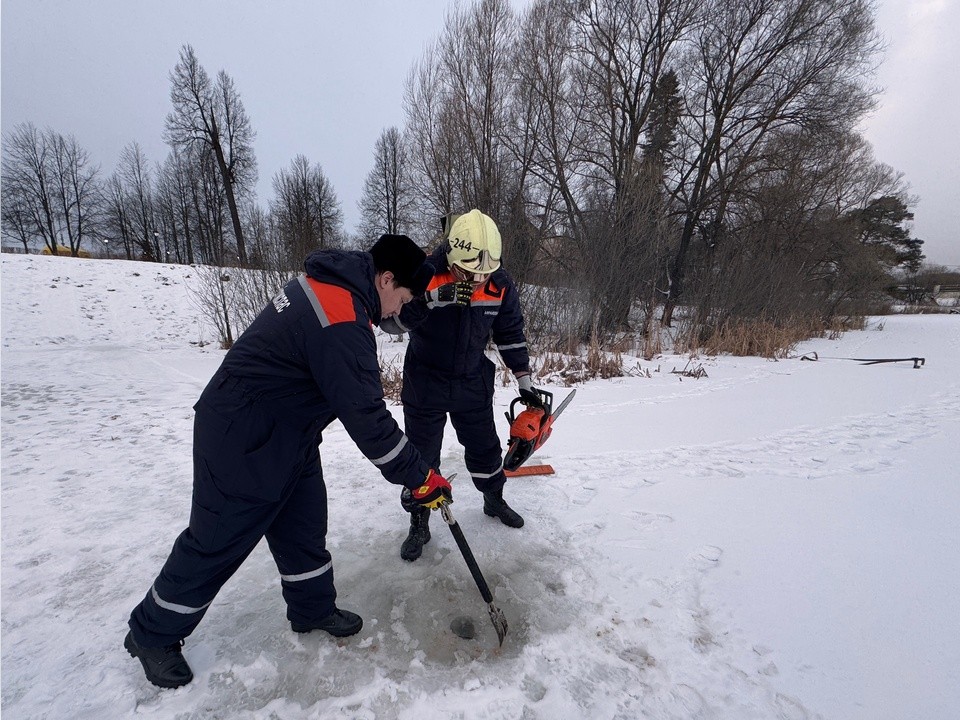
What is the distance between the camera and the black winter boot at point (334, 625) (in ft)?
6.31

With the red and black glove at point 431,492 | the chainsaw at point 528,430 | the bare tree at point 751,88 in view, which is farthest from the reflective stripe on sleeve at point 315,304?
the bare tree at point 751,88

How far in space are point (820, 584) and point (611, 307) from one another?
839 centimetres

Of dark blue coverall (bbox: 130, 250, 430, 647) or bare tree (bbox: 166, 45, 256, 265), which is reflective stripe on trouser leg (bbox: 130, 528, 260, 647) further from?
bare tree (bbox: 166, 45, 256, 265)

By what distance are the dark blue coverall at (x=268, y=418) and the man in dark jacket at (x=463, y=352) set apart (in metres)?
0.64

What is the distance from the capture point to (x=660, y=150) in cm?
1350

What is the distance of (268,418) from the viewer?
1.66 metres

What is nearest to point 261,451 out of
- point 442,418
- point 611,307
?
point 442,418

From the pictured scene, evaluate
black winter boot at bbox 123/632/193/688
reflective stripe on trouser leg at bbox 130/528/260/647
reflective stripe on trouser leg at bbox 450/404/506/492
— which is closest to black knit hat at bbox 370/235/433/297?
reflective stripe on trouser leg at bbox 450/404/506/492

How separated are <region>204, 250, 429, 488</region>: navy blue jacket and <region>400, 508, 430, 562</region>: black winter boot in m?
0.98

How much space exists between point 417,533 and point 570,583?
3.03ft

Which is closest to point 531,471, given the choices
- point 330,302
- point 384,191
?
point 330,302

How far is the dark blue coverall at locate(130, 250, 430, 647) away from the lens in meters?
1.58

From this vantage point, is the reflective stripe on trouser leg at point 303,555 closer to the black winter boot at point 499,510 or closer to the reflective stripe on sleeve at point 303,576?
the reflective stripe on sleeve at point 303,576

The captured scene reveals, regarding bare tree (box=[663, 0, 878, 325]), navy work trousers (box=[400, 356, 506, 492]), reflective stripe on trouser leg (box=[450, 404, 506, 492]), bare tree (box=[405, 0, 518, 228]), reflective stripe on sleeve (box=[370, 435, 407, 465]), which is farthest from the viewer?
bare tree (box=[663, 0, 878, 325])
